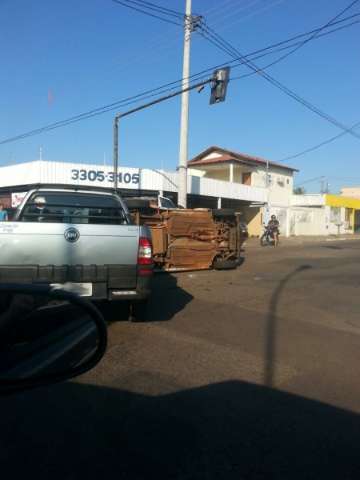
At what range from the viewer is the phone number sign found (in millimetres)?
21828

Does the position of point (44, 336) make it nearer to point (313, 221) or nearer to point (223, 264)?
point (223, 264)

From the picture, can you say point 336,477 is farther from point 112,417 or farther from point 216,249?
point 216,249

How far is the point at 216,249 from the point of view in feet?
41.5

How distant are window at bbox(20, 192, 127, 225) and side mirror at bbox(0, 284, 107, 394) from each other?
4.07m

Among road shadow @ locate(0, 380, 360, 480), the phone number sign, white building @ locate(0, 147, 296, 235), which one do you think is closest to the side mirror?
road shadow @ locate(0, 380, 360, 480)

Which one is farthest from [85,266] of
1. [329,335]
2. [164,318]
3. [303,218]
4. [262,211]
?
[303,218]

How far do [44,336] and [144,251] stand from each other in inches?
128

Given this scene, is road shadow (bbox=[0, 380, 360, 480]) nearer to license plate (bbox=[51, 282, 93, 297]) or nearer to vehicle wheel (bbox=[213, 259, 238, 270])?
license plate (bbox=[51, 282, 93, 297])

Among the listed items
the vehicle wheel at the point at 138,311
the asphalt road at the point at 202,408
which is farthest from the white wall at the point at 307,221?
the vehicle wheel at the point at 138,311

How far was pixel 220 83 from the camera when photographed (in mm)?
14289

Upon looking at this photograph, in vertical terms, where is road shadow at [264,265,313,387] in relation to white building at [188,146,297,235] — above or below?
below

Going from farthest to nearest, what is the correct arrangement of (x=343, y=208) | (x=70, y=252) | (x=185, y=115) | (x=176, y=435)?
(x=343, y=208) < (x=185, y=115) < (x=70, y=252) < (x=176, y=435)

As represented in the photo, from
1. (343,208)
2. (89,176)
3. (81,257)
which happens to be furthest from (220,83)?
(343,208)

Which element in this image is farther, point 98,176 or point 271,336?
point 98,176
